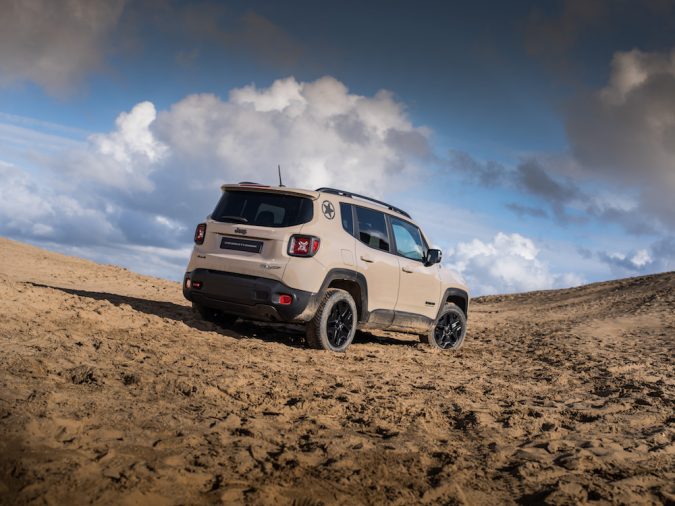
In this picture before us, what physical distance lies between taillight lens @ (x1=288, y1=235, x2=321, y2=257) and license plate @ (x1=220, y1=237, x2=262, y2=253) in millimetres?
401

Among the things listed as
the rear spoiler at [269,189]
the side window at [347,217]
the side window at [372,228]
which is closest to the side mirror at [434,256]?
the side window at [372,228]

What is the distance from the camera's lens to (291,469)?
349 cm

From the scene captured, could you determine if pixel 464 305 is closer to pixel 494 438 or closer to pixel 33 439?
pixel 494 438

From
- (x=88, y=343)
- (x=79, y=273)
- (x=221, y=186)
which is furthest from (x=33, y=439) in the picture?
(x=79, y=273)

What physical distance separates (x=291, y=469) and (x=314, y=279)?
3.79 meters

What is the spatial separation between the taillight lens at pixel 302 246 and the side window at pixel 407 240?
1650 millimetres

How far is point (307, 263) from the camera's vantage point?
23.4ft

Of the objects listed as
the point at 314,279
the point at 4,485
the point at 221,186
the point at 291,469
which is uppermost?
the point at 221,186

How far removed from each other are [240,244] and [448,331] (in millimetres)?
3838

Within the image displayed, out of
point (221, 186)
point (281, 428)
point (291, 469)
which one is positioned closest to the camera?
point (291, 469)

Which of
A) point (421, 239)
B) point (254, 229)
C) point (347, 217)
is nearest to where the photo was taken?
point (254, 229)

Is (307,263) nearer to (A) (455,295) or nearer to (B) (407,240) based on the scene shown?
(B) (407,240)

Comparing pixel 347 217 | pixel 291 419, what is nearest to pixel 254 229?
pixel 347 217

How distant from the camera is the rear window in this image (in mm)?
7285
